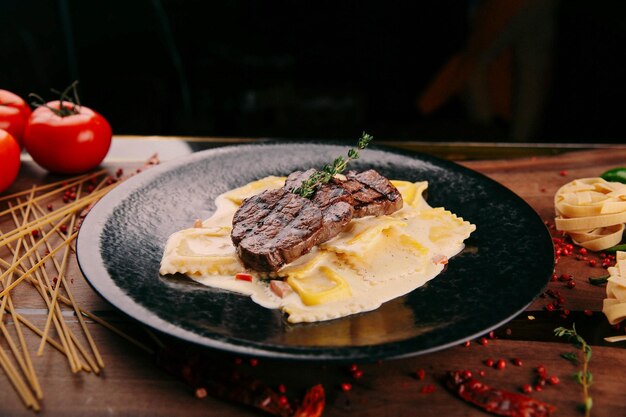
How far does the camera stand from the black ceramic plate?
7.95 ft

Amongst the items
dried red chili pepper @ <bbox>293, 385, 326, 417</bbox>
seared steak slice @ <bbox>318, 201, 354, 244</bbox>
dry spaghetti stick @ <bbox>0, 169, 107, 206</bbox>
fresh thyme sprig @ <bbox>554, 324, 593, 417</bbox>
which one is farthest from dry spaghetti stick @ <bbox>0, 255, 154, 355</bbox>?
fresh thyme sprig @ <bbox>554, 324, 593, 417</bbox>

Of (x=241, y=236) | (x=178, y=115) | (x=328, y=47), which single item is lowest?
(x=178, y=115)

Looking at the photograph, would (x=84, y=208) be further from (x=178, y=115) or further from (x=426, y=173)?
(x=178, y=115)

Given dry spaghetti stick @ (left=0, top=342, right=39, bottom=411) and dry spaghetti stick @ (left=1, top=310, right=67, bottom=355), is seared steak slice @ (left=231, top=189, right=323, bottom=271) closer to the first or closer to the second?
dry spaghetti stick @ (left=1, top=310, right=67, bottom=355)

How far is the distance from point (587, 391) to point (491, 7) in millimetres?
6726

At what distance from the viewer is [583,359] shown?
2688 mm

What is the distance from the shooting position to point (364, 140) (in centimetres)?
363

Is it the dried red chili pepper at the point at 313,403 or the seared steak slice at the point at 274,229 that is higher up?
the seared steak slice at the point at 274,229

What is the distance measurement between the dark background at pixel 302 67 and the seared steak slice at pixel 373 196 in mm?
4924

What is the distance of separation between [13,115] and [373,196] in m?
2.79

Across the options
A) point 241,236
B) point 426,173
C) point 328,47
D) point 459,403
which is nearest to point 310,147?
point 426,173

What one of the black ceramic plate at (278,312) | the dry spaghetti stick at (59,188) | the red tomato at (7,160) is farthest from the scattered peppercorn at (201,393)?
the red tomato at (7,160)

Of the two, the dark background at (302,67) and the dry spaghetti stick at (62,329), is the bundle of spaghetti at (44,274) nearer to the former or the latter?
the dry spaghetti stick at (62,329)

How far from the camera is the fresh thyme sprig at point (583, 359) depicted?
2.43 m
